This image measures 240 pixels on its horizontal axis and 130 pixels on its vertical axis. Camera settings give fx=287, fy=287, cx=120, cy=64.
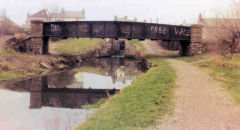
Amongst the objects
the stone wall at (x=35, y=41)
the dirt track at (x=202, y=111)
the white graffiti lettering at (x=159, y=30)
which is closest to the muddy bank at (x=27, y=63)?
the stone wall at (x=35, y=41)

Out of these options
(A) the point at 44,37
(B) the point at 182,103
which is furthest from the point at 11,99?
(A) the point at 44,37

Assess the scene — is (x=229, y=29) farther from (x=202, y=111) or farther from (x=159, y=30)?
(x=202, y=111)

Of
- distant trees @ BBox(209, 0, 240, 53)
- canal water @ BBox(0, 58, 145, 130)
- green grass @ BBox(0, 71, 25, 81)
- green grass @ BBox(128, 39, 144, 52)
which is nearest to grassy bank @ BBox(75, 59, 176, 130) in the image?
canal water @ BBox(0, 58, 145, 130)

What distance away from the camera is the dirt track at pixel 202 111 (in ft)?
23.4

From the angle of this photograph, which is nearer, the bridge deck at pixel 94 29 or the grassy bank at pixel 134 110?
the grassy bank at pixel 134 110

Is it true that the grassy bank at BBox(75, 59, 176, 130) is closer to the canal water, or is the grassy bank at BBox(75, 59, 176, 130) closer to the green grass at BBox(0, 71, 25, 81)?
the canal water

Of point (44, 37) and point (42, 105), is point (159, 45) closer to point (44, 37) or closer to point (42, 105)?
point (44, 37)

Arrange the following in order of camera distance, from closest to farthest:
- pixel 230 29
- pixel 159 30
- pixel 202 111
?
pixel 202 111 → pixel 230 29 → pixel 159 30

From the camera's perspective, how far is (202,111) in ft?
27.7

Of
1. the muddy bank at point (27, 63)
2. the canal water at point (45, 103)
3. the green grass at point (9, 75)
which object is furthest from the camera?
the muddy bank at point (27, 63)

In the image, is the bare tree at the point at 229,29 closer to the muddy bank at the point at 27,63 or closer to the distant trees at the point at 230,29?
the distant trees at the point at 230,29

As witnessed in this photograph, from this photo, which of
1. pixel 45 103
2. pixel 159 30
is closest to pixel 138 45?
pixel 159 30

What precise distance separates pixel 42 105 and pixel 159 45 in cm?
4370

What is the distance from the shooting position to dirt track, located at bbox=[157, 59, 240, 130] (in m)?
7.12
